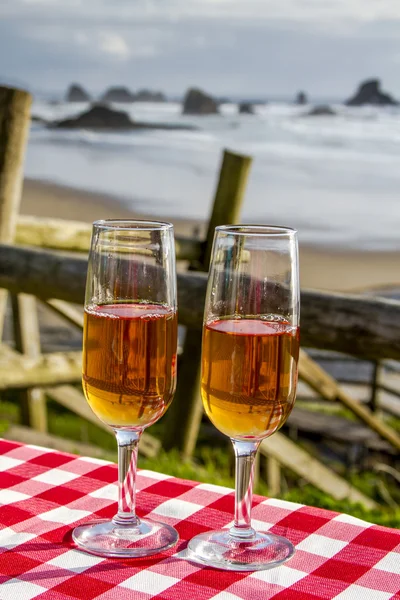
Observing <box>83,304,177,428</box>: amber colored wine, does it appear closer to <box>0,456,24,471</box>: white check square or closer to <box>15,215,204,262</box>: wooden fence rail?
<box>0,456,24,471</box>: white check square

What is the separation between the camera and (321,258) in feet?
41.9

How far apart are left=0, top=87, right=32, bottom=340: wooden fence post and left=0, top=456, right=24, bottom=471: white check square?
1.82 meters

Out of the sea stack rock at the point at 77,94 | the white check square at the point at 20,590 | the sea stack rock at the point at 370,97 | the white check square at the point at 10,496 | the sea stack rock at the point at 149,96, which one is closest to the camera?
the white check square at the point at 20,590

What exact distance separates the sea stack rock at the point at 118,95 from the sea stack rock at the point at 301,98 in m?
2.51

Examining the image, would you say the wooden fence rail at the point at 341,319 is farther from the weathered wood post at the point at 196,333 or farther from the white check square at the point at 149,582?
the white check square at the point at 149,582

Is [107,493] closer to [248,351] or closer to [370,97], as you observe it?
[248,351]

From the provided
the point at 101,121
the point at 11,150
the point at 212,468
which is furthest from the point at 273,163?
the point at 11,150

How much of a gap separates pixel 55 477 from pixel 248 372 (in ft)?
1.09

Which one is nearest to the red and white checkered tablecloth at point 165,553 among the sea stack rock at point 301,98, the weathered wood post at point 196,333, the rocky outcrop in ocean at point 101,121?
the weathered wood post at point 196,333

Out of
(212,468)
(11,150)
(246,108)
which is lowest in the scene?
(212,468)

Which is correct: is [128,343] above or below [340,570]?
above

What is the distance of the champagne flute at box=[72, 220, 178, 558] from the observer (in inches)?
30.1

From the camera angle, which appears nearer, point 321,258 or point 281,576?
point 281,576

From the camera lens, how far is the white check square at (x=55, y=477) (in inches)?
37.0
